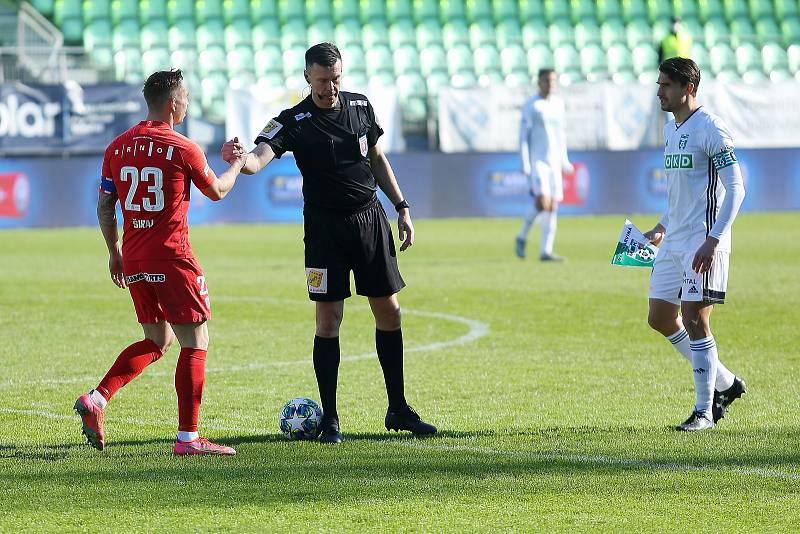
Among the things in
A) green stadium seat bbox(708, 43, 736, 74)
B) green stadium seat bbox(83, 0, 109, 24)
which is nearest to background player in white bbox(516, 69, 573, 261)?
green stadium seat bbox(708, 43, 736, 74)

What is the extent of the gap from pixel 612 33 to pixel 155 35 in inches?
385

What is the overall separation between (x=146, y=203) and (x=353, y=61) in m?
21.4

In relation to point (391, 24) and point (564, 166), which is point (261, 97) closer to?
point (391, 24)

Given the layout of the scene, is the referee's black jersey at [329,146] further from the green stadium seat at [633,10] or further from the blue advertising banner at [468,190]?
the green stadium seat at [633,10]

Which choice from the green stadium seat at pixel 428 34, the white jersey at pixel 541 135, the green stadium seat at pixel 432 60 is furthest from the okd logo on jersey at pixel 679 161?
the green stadium seat at pixel 428 34

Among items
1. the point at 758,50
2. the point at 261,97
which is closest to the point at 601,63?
the point at 758,50

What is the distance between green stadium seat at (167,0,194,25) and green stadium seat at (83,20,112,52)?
131cm

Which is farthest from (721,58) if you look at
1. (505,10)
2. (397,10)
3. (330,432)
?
(330,432)

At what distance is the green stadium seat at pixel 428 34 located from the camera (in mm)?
27125

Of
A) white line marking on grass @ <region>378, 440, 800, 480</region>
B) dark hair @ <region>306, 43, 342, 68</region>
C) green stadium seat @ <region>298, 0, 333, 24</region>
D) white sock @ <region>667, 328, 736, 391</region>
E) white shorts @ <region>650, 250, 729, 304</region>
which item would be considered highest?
green stadium seat @ <region>298, 0, 333, 24</region>

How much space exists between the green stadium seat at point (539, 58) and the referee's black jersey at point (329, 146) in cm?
2144

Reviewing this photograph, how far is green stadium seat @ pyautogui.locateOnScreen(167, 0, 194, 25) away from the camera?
26797 mm

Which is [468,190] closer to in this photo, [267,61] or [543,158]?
[267,61]

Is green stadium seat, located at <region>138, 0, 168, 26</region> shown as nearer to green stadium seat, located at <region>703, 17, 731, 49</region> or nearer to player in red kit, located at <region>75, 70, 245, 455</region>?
green stadium seat, located at <region>703, 17, 731, 49</region>
